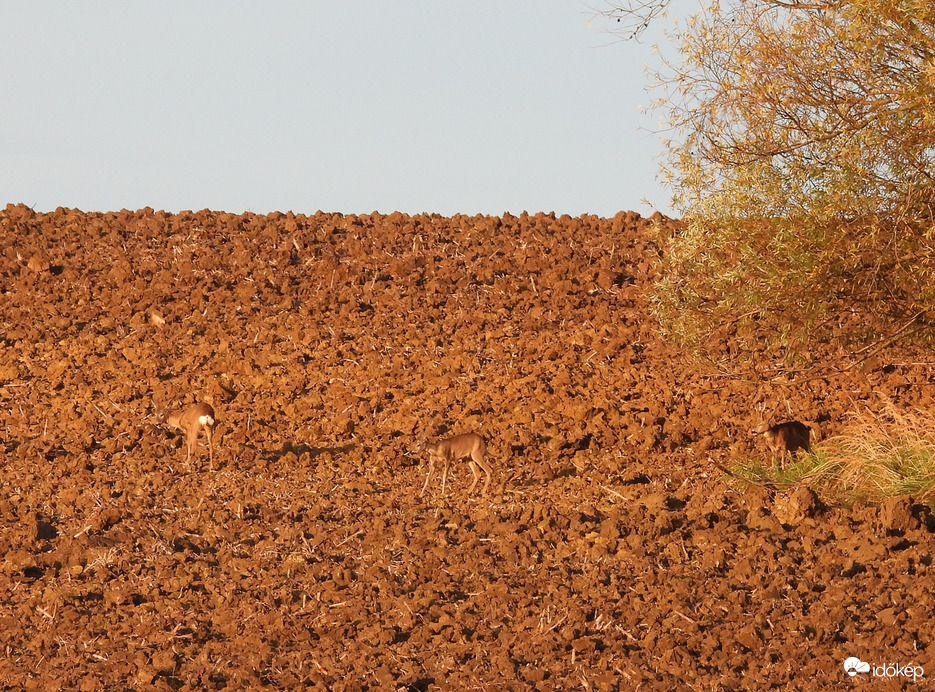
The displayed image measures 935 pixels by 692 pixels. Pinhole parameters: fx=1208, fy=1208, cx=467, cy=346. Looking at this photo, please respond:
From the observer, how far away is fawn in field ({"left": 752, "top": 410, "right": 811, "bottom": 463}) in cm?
1297

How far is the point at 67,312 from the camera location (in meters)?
20.2

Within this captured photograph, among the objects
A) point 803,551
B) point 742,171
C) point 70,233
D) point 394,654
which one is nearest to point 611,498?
point 803,551

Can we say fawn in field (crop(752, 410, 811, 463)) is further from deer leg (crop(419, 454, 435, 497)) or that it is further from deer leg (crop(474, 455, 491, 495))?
deer leg (crop(419, 454, 435, 497))

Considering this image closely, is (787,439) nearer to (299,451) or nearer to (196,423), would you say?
(299,451)

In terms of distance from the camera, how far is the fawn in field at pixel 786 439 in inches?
511

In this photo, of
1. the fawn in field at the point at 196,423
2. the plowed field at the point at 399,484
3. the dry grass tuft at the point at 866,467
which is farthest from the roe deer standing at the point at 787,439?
the fawn in field at the point at 196,423

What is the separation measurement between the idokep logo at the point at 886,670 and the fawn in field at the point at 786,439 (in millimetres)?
5316

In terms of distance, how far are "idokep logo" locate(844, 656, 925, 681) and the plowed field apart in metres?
0.09

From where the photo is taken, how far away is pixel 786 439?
13.0 m

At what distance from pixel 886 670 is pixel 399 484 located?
6401 millimetres

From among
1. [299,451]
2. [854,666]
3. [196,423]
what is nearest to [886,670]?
[854,666]

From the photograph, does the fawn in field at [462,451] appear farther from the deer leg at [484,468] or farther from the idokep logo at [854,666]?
the idokep logo at [854,666]

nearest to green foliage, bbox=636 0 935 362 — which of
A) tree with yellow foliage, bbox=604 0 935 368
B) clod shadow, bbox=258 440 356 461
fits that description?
tree with yellow foliage, bbox=604 0 935 368

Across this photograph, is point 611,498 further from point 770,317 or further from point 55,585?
point 55,585
